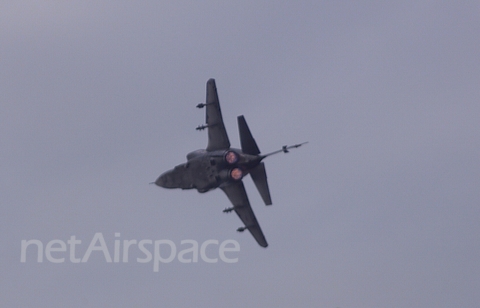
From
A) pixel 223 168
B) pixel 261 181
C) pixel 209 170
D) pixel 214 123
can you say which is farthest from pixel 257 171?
pixel 214 123

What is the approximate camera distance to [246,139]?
15962 centimetres

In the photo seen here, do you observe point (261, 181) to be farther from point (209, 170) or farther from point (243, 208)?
point (243, 208)

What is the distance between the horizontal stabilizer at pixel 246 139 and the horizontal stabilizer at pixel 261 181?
7.05 feet

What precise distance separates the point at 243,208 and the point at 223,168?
286 inches

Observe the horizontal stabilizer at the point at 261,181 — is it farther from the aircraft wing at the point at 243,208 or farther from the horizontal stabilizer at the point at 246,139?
the aircraft wing at the point at 243,208

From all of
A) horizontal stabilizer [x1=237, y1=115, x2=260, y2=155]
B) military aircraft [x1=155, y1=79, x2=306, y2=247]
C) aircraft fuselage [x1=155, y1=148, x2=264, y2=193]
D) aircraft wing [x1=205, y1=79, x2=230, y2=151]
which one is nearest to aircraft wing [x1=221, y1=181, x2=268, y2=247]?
military aircraft [x1=155, y1=79, x2=306, y2=247]

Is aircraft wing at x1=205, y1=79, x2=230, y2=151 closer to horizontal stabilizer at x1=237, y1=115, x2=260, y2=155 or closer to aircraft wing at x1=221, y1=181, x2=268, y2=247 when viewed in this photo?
aircraft wing at x1=221, y1=181, x2=268, y2=247

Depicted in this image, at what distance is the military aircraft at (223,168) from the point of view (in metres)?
161

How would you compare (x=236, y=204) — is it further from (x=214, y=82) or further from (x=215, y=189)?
(x=214, y=82)

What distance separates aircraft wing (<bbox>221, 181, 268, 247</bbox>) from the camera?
16788 centimetres

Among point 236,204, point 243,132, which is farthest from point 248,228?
point 243,132

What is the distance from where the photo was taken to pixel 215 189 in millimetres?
167250

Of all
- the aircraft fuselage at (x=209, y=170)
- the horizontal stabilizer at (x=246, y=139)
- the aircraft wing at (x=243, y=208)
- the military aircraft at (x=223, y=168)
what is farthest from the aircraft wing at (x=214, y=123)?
the horizontal stabilizer at (x=246, y=139)

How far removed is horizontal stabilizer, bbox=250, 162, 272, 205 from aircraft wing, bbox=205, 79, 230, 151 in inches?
190
